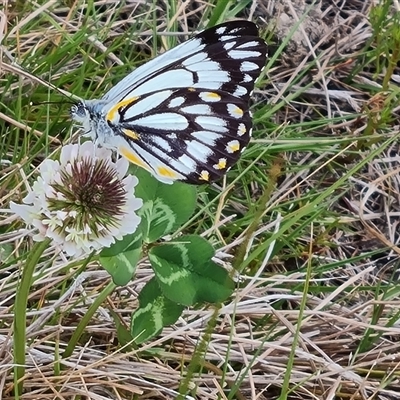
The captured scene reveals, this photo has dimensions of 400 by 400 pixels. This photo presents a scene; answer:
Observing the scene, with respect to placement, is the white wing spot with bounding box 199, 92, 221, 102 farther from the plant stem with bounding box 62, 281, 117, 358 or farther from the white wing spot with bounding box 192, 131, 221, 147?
the plant stem with bounding box 62, 281, 117, 358

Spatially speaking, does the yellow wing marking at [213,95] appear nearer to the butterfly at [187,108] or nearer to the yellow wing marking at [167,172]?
the butterfly at [187,108]

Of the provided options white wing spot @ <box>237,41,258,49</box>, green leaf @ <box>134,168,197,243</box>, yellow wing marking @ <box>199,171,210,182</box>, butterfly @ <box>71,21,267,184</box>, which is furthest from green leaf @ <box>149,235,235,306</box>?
white wing spot @ <box>237,41,258,49</box>

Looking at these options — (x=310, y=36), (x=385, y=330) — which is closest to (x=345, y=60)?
(x=310, y=36)

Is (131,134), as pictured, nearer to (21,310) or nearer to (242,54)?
(242,54)

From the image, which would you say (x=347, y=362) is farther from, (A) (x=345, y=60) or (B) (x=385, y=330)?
(A) (x=345, y=60)

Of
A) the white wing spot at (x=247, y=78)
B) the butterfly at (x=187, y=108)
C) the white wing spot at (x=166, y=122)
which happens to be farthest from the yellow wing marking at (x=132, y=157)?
the white wing spot at (x=247, y=78)

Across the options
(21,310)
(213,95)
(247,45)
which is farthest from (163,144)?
(21,310)

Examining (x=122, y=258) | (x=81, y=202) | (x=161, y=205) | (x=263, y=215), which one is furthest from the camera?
(x=263, y=215)
